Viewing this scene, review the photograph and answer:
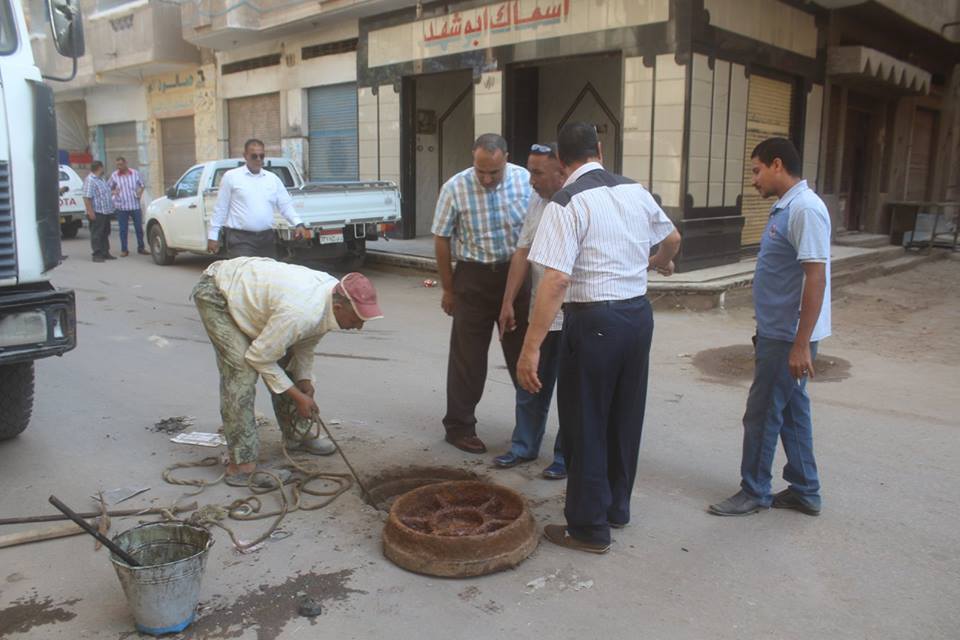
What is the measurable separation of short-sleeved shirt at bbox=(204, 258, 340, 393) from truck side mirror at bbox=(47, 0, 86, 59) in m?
1.65

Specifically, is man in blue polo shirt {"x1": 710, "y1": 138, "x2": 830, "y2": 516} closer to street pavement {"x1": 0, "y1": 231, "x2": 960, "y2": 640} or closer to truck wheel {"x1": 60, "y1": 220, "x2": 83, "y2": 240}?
street pavement {"x1": 0, "y1": 231, "x2": 960, "y2": 640}

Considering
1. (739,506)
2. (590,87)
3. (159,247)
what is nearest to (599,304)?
(739,506)

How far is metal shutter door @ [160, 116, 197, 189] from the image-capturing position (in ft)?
72.1

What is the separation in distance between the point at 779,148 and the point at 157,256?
Result: 40.5ft

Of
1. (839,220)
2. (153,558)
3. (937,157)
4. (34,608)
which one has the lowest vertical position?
(34,608)

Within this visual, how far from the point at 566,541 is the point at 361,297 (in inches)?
58.8

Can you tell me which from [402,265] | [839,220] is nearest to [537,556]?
[402,265]

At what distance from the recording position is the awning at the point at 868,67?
13.4 meters

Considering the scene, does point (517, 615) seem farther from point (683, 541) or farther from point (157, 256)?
point (157, 256)

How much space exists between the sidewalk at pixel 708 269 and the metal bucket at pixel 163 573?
7.59m

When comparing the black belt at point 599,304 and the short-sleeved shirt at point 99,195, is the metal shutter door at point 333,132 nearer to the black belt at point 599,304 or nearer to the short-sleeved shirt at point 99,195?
the short-sleeved shirt at point 99,195

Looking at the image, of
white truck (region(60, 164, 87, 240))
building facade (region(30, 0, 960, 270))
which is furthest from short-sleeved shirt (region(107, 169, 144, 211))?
white truck (region(60, 164, 87, 240))

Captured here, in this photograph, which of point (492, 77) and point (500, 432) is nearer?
point (500, 432)

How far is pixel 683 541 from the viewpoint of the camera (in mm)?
3652
